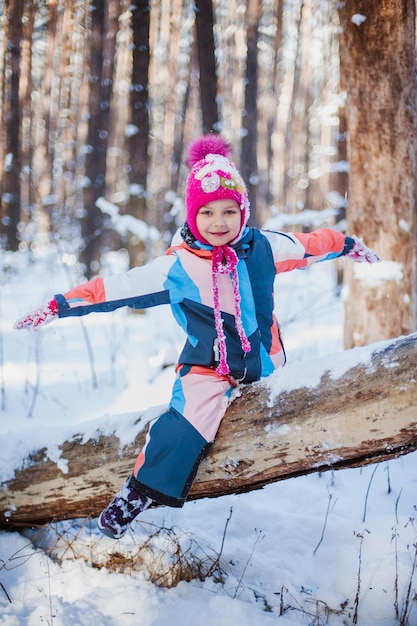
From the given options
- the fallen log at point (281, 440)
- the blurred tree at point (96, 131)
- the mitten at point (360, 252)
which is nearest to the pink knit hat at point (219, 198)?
the fallen log at point (281, 440)

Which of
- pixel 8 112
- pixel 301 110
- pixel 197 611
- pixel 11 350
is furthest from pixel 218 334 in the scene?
pixel 301 110

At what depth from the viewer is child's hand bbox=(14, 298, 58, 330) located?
6.25 ft

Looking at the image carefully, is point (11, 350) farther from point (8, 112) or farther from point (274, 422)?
point (8, 112)

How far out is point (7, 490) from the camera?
2287 mm

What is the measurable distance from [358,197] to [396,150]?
0.43 m

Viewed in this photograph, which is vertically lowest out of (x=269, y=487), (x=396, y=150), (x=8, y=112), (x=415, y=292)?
(x=269, y=487)

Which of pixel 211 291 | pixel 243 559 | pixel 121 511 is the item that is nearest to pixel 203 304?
pixel 211 291

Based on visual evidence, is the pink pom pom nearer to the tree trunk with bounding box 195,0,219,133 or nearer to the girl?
the girl

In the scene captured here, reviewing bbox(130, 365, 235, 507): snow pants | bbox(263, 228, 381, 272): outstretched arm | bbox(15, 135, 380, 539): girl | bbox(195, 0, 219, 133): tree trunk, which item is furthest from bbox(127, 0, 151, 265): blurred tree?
bbox(130, 365, 235, 507): snow pants

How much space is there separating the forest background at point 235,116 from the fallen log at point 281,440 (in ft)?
5.00

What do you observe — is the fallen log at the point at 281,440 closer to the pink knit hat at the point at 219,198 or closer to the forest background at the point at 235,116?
the pink knit hat at the point at 219,198

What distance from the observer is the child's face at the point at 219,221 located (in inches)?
83.0

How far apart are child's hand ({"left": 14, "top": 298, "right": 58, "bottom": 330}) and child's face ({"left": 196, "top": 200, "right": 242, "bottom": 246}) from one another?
728 mm

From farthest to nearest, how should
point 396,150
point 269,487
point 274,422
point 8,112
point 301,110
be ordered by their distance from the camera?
point 301,110 → point 8,112 → point 396,150 → point 269,487 → point 274,422
